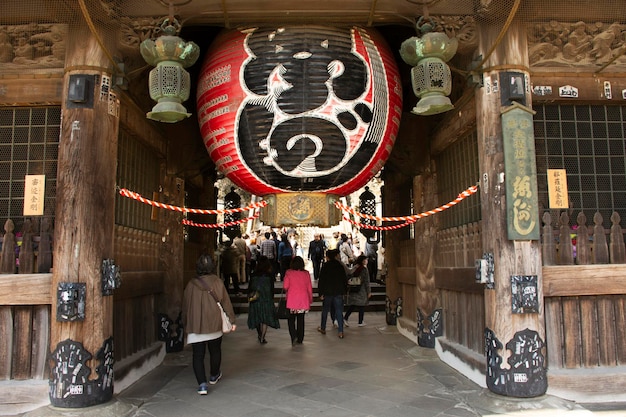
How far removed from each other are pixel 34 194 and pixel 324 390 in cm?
443

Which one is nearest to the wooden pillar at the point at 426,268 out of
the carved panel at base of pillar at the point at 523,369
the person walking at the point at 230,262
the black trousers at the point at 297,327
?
the black trousers at the point at 297,327

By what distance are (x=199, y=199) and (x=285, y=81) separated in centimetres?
676

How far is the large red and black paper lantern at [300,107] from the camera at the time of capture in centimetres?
548

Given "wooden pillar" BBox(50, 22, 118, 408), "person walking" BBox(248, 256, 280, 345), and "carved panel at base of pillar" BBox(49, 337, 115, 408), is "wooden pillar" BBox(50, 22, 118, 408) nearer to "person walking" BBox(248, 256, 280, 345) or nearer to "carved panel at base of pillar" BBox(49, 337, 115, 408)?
"carved panel at base of pillar" BBox(49, 337, 115, 408)

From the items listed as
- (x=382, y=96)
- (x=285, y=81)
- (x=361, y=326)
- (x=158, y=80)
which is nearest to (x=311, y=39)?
(x=285, y=81)

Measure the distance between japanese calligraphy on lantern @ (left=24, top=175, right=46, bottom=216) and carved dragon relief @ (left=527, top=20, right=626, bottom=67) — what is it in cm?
642

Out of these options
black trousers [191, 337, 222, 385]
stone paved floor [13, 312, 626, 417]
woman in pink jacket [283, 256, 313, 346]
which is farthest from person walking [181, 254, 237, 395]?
woman in pink jacket [283, 256, 313, 346]

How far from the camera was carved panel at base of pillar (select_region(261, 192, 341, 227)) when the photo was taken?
19.1 ft

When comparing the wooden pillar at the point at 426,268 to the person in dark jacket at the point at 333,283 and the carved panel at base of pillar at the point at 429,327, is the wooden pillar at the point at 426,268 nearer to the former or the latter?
the carved panel at base of pillar at the point at 429,327

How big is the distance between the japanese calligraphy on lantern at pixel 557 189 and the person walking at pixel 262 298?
17.1 ft

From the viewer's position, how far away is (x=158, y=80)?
5.26 m

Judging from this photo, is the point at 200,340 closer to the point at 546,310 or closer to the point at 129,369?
the point at 129,369

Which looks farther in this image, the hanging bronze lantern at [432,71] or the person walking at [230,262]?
the person walking at [230,262]

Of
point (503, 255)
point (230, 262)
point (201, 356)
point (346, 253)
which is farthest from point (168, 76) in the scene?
point (346, 253)
